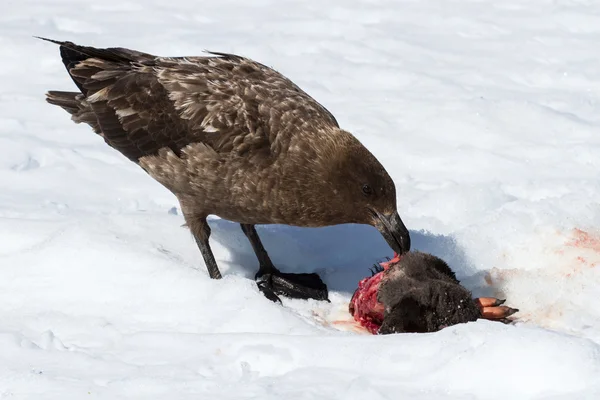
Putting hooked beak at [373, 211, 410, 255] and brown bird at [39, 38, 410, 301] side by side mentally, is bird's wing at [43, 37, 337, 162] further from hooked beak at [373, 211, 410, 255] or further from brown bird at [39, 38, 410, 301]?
hooked beak at [373, 211, 410, 255]

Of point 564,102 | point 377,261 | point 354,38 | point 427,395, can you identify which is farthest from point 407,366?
point 354,38

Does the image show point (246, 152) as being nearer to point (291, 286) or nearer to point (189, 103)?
point (189, 103)

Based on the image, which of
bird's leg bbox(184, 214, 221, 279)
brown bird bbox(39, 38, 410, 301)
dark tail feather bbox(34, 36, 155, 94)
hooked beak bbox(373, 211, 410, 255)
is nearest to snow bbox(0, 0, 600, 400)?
bird's leg bbox(184, 214, 221, 279)

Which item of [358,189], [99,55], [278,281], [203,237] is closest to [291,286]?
[278,281]

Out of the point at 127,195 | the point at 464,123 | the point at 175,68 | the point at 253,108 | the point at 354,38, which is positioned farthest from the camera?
the point at 354,38

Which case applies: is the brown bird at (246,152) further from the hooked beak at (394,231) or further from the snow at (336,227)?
the snow at (336,227)

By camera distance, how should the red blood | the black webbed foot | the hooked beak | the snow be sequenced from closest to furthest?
1. the snow
2. the red blood
3. the hooked beak
4. the black webbed foot

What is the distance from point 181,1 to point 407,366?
8605 millimetres

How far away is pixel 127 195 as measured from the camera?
742 centimetres

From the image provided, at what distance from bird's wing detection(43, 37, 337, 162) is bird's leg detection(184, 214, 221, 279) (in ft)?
1.45

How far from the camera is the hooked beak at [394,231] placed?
218 inches

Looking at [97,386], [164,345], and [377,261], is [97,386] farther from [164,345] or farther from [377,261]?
[377,261]

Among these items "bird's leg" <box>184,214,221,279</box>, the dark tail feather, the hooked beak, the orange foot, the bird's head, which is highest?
the dark tail feather

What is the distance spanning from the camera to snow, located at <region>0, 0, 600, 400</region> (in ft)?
13.7
